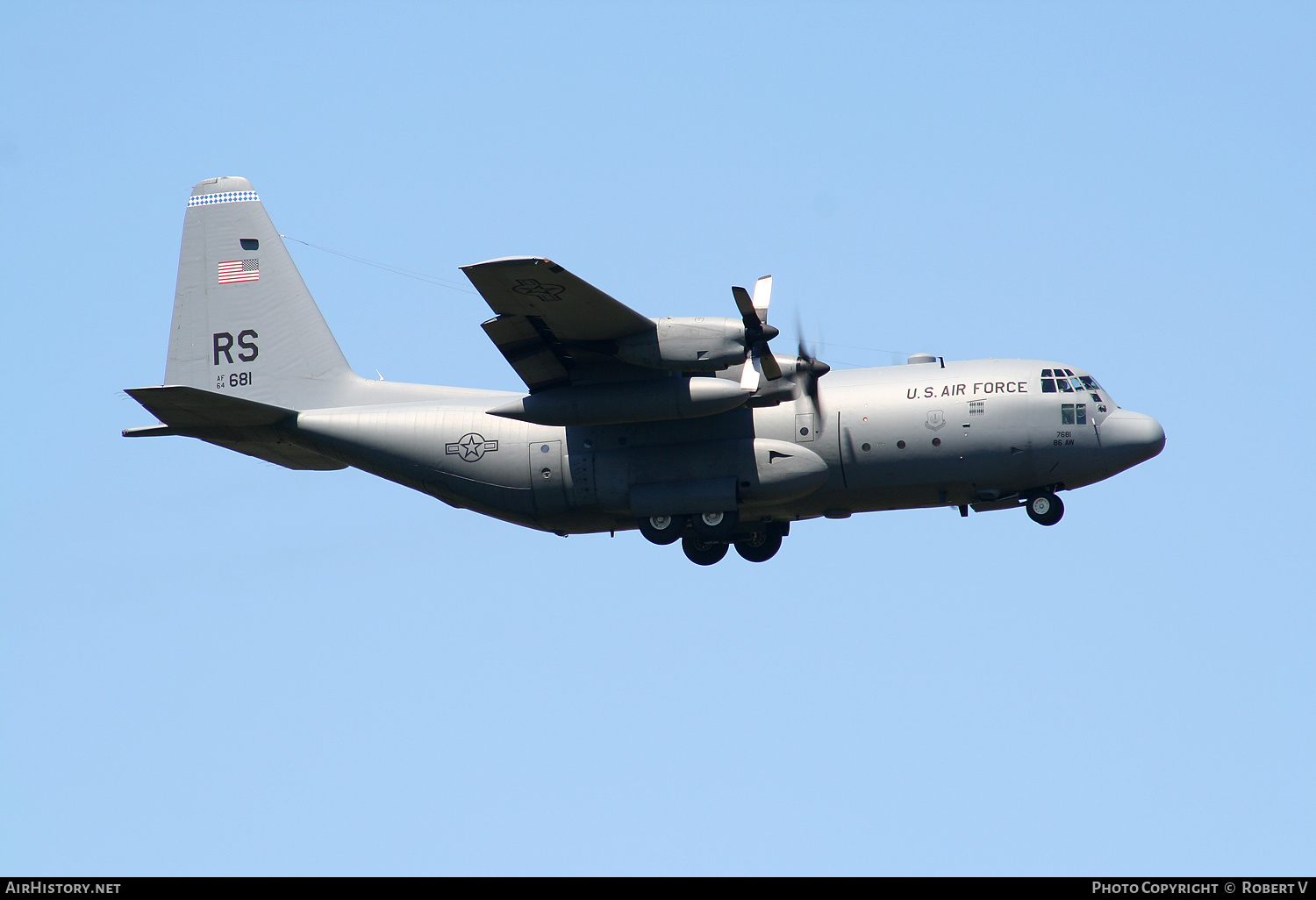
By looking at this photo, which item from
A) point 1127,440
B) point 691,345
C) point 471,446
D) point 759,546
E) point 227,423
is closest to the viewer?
point 691,345

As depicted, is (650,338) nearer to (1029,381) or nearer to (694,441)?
(694,441)

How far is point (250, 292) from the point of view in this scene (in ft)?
84.9

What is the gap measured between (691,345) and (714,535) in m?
3.51

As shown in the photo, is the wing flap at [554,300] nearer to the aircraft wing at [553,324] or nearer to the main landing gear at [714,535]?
the aircraft wing at [553,324]

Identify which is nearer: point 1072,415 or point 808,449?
point 1072,415

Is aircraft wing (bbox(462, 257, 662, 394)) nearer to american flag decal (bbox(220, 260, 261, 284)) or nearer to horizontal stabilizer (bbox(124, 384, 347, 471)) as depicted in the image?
horizontal stabilizer (bbox(124, 384, 347, 471))

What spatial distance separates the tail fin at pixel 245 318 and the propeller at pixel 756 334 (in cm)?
764

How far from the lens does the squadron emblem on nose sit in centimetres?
2345

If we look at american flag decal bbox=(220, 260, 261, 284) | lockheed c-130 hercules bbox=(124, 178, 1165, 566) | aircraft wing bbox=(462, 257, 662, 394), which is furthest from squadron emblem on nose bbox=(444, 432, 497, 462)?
american flag decal bbox=(220, 260, 261, 284)

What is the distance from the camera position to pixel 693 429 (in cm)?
2283

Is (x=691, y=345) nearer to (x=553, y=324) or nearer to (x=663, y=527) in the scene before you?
(x=553, y=324)

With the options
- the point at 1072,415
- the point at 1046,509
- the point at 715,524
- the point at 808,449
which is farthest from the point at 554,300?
the point at 1046,509

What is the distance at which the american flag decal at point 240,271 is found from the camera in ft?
85.0

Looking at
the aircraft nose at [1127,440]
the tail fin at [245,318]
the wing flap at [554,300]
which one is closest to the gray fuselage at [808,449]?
the aircraft nose at [1127,440]
